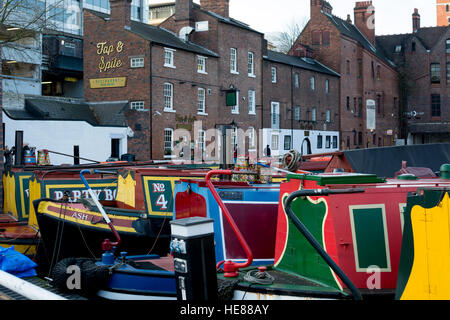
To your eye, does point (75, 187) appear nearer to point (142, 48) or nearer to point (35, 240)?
point (35, 240)

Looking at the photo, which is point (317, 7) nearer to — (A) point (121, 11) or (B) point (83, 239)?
(A) point (121, 11)

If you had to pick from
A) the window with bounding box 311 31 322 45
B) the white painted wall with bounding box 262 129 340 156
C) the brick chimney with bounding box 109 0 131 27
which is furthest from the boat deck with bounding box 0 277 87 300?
the window with bounding box 311 31 322 45

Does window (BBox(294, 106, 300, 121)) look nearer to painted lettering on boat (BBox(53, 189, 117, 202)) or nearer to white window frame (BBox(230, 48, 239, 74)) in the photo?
white window frame (BBox(230, 48, 239, 74))

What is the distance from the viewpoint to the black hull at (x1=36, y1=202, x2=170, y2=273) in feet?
32.8

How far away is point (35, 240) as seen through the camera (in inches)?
422

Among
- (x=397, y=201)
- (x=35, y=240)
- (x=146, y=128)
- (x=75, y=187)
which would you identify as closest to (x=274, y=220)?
(x=397, y=201)

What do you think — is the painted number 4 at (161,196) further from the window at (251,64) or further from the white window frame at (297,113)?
the white window frame at (297,113)

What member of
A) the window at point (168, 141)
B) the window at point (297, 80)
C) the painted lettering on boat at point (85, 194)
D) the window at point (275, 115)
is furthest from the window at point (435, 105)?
the painted lettering on boat at point (85, 194)

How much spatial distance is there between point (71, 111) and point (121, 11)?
246 inches

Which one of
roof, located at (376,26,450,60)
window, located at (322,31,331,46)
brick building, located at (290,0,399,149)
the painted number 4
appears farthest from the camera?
roof, located at (376,26,450,60)

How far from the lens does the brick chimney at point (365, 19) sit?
56.5 metres

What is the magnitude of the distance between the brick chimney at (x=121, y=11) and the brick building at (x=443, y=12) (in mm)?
96703

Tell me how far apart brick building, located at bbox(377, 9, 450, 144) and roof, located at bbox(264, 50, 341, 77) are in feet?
47.9

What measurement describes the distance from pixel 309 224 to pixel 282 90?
3580 centimetres
